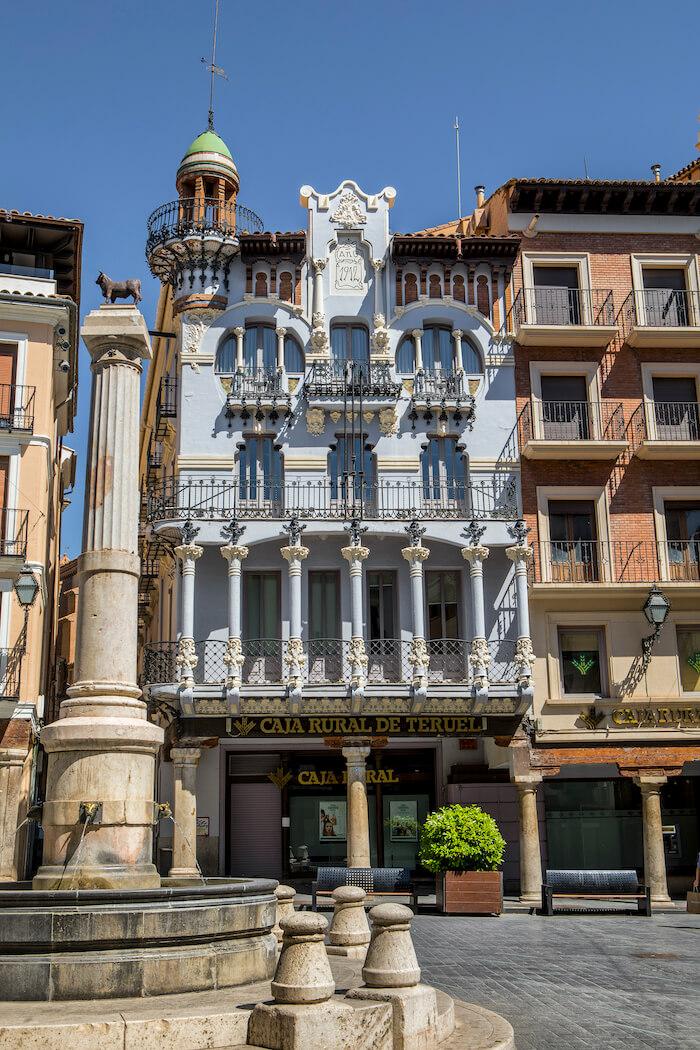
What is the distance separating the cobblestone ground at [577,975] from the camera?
10.7 m

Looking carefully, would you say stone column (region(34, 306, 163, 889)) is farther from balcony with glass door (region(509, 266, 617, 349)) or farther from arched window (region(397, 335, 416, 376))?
balcony with glass door (region(509, 266, 617, 349))

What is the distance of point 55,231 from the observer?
31875 millimetres

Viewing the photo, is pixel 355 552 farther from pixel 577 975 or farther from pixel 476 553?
pixel 577 975

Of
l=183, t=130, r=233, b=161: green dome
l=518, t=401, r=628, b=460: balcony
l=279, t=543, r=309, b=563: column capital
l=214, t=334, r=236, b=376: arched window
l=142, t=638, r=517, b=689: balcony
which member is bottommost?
l=142, t=638, r=517, b=689: balcony

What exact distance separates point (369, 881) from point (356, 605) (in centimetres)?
780

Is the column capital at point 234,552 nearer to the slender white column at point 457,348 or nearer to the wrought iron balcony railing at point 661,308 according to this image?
the slender white column at point 457,348

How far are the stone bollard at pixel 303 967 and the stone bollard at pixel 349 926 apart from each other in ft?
15.3

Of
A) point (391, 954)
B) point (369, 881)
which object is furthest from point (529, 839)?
point (391, 954)

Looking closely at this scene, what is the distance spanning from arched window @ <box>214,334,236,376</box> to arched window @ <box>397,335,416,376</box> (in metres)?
4.56

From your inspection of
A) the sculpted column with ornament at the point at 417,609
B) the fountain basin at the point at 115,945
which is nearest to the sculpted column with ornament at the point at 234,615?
the sculpted column with ornament at the point at 417,609

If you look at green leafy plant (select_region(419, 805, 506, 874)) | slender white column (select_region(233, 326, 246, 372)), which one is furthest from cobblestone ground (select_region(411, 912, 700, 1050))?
slender white column (select_region(233, 326, 246, 372))

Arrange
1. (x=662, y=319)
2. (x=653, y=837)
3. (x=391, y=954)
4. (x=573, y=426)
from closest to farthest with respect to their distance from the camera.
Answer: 1. (x=391, y=954)
2. (x=653, y=837)
3. (x=573, y=426)
4. (x=662, y=319)

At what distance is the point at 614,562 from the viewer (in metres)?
31.0

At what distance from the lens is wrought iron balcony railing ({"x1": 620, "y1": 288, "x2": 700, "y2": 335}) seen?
32.8 m
